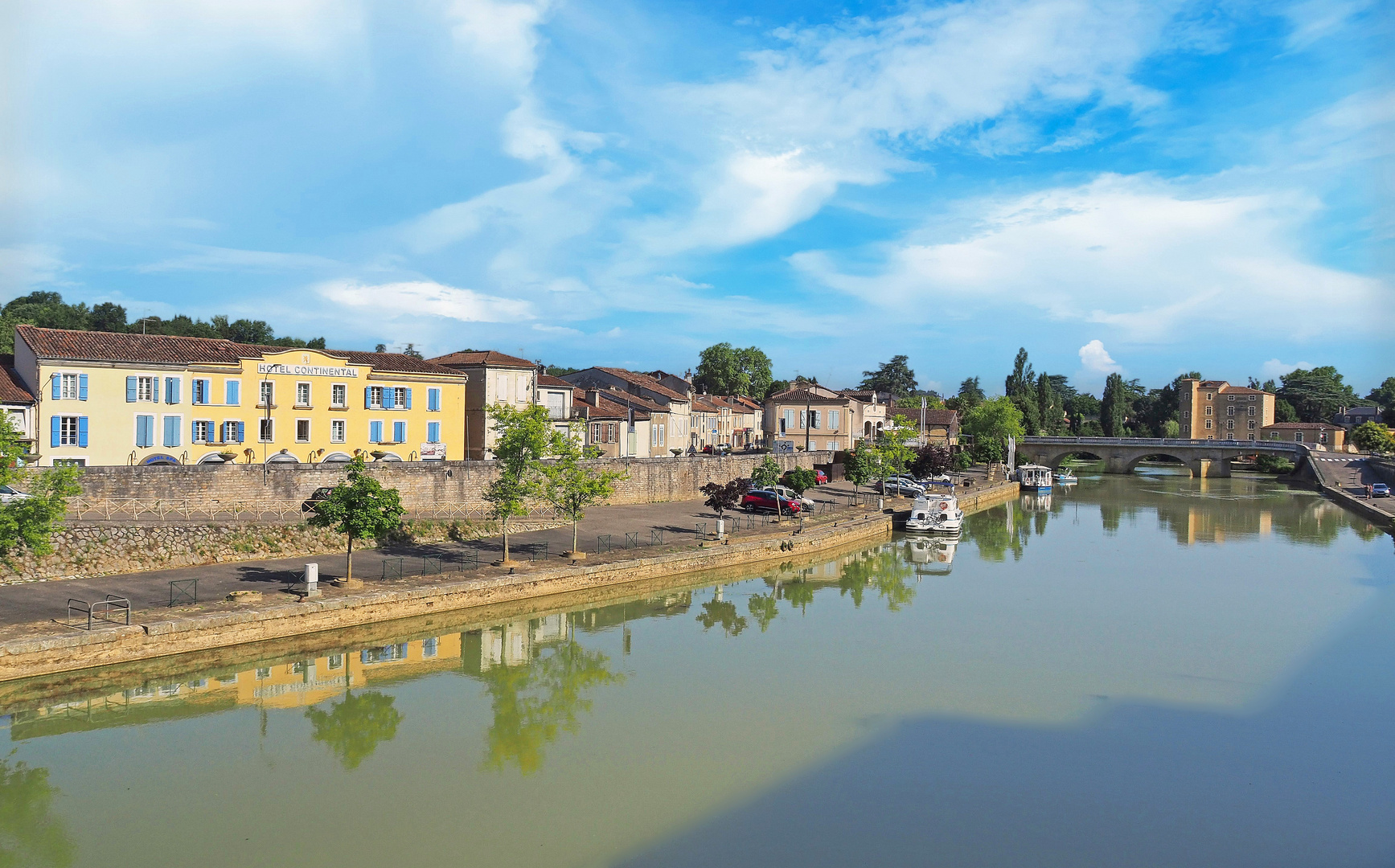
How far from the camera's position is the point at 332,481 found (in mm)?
32094

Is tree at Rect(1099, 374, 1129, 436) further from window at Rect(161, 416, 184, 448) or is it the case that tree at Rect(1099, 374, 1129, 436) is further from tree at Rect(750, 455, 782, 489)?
window at Rect(161, 416, 184, 448)

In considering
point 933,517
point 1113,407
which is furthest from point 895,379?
point 933,517

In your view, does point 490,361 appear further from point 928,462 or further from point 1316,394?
point 1316,394

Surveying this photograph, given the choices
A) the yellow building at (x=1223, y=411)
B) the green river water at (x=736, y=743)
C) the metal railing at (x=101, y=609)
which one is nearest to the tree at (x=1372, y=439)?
the yellow building at (x=1223, y=411)

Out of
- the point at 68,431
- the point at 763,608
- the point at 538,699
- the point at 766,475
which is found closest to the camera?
the point at 538,699

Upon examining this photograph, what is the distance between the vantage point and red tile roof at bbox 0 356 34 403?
3105cm

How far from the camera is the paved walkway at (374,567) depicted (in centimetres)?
2020

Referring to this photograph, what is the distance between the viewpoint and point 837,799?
46.2ft

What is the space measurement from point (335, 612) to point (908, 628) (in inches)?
626

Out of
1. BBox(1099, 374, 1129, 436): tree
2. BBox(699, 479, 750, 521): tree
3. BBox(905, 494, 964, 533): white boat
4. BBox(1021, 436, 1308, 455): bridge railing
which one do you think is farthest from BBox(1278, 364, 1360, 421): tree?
BBox(699, 479, 750, 521): tree

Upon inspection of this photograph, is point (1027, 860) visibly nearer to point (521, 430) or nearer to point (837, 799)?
point (837, 799)

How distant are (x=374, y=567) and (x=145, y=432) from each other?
571 inches

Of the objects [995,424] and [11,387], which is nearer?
[11,387]

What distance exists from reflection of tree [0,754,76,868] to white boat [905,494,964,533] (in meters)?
37.7
